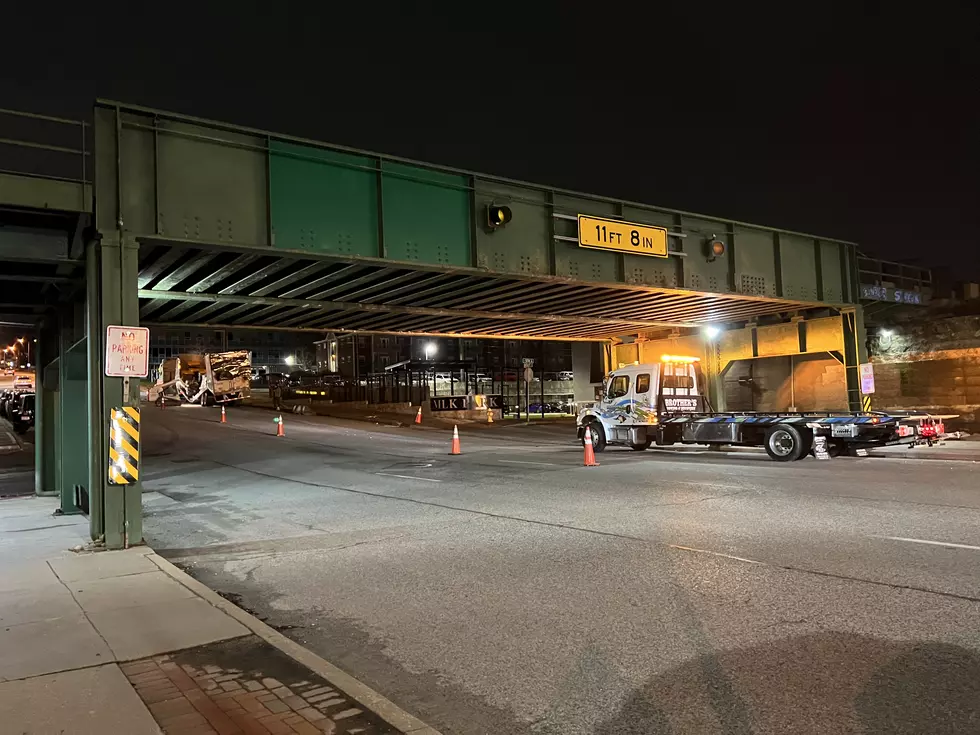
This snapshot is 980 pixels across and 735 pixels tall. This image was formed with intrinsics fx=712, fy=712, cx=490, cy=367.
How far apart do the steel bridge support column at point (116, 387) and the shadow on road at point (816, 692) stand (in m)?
7.60

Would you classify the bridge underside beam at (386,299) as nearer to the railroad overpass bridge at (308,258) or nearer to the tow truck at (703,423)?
the railroad overpass bridge at (308,258)

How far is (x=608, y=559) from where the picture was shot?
8.00 metres

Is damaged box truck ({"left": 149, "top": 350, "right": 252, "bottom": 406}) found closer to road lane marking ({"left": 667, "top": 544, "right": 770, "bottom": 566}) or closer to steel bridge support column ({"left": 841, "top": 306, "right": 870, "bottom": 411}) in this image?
steel bridge support column ({"left": 841, "top": 306, "right": 870, "bottom": 411})

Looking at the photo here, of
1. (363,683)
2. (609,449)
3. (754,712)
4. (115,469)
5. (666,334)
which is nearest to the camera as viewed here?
(754,712)

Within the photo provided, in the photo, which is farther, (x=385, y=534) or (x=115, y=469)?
(x=385, y=534)

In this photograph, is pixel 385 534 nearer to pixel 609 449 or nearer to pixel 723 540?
pixel 723 540

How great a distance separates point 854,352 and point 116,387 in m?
21.3

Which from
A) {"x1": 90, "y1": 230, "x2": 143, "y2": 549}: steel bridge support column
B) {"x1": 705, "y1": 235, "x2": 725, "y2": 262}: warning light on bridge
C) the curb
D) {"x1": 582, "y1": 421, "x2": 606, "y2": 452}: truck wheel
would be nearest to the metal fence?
{"x1": 582, "y1": 421, "x2": 606, "y2": 452}: truck wheel

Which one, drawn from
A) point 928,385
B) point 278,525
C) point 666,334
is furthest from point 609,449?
point 278,525

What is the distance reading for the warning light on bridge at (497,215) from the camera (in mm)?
15000

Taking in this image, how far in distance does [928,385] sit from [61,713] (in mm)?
27963

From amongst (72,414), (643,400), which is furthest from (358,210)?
(643,400)

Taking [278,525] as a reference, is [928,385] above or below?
above

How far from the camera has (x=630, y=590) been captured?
6.71m
